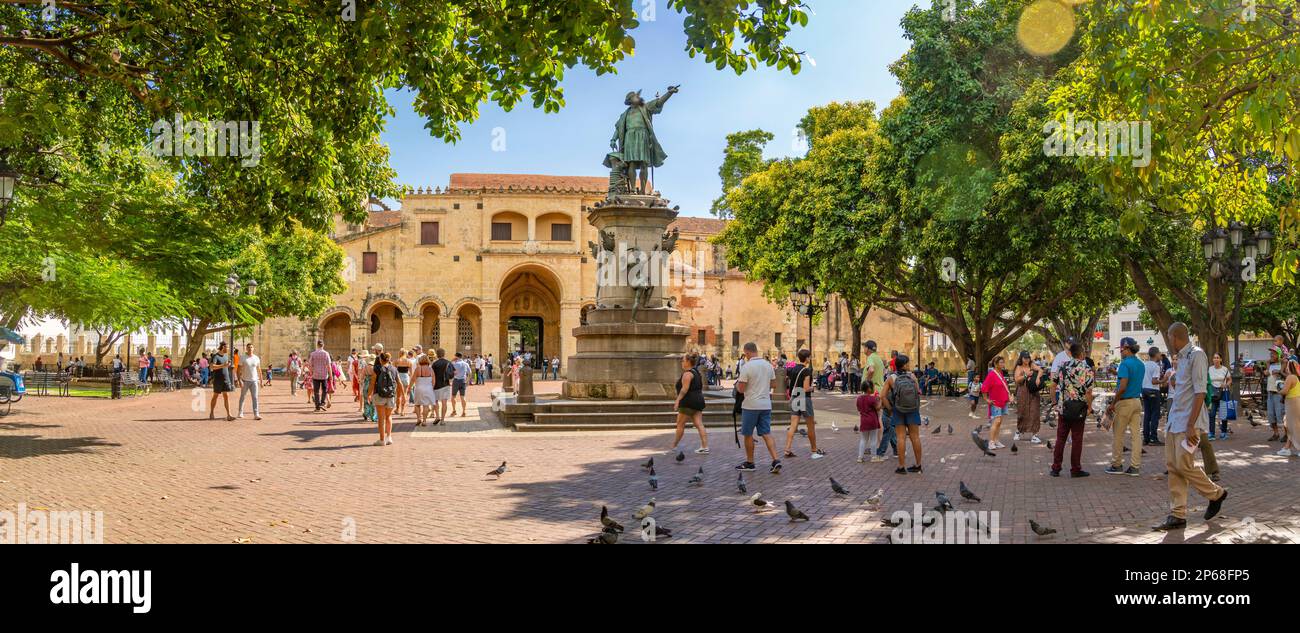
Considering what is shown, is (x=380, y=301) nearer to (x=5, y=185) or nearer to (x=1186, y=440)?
(x=5, y=185)

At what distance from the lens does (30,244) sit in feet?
53.0

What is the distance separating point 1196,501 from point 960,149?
16.4 metres

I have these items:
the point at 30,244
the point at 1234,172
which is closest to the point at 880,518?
the point at 1234,172

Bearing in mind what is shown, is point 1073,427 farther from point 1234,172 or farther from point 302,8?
point 302,8

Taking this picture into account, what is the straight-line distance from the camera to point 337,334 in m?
46.9

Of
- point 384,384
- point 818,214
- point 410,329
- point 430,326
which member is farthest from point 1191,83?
point 430,326

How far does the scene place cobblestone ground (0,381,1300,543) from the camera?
649 centimetres

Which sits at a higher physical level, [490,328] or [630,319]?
[490,328]

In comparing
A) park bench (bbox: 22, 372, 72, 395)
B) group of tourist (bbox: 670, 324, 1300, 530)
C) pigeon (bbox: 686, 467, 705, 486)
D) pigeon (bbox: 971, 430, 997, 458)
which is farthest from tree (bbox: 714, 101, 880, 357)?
park bench (bbox: 22, 372, 72, 395)

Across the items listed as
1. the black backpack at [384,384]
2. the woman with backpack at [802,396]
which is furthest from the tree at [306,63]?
the woman with backpack at [802,396]

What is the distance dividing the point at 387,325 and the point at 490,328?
6233 mm

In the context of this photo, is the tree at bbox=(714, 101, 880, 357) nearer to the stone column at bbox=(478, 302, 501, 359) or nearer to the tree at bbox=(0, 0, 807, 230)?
the tree at bbox=(0, 0, 807, 230)

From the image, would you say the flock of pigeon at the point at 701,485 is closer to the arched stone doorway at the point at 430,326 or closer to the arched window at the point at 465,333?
the arched stone doorway at the point at 430,326

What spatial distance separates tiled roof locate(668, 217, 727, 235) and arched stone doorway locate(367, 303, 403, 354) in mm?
17927
